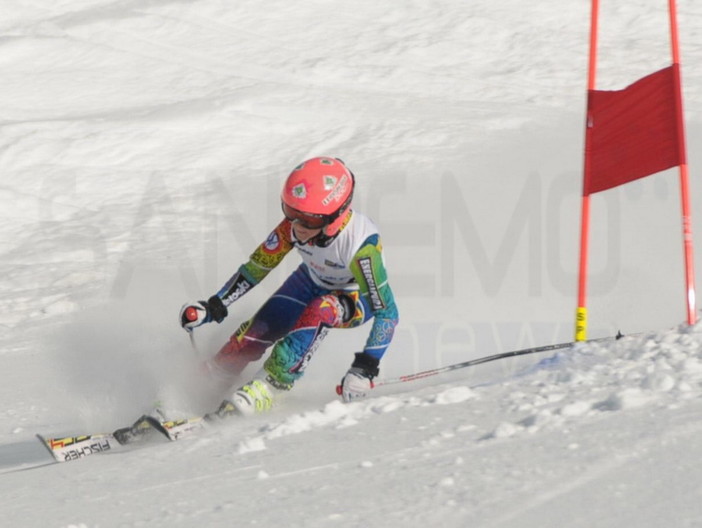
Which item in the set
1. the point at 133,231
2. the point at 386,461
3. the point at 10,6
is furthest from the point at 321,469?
the point at 10,6

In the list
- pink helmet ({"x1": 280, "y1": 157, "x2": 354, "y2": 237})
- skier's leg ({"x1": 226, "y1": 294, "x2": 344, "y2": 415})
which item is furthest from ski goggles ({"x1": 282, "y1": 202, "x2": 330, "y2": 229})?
skier's leg ({"x1": 226, "y1": 294, "x2": 344, "y2": 415})

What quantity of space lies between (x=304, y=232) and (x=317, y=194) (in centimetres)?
36

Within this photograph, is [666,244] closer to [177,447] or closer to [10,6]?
[177,447]

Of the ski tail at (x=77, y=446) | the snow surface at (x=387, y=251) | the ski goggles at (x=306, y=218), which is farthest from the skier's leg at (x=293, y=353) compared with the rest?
the ski tail at (x=77, y=446)

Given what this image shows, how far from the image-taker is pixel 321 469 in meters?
3.62

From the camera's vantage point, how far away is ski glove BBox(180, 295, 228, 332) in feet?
18.2

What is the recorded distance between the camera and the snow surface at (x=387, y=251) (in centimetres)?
338

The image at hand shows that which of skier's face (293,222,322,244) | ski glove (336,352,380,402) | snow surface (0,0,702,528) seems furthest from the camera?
skier's face (293,222,322,244)

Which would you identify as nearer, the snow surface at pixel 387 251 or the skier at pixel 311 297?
the snow surface at pixel 387 251

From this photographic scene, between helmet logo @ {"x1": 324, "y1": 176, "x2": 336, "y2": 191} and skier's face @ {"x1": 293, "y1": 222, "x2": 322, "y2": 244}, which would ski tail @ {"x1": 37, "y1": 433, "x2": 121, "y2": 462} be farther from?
helmet logo @ {"x1": 324, "y1": 176, "x2": 336, "y2": 191}

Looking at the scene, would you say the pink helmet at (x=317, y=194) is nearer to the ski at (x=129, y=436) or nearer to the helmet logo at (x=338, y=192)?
the helmet logo at (x=338, y=192)

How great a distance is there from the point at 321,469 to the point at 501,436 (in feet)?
2.23

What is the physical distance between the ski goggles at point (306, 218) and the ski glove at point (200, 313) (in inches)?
29.9

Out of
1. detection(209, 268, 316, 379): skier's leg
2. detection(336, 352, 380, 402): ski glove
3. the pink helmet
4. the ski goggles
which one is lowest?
detection(336, 352, 380, 402): ski glove
